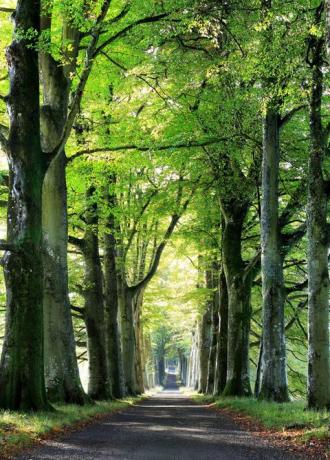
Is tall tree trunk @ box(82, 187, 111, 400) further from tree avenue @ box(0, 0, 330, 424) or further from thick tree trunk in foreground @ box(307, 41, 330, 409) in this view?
thick tree trunk in foreground @ box(307, 41, 330, 409)

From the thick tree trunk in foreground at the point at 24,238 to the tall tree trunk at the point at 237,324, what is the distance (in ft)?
32.2

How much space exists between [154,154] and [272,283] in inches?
188

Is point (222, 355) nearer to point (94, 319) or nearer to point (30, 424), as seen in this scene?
point (94, 319)

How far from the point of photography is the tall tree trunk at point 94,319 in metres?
17.4

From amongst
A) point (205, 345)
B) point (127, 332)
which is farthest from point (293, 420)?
point (205, 345)

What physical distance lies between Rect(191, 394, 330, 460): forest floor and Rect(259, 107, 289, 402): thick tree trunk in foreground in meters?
0.72

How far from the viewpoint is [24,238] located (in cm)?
982

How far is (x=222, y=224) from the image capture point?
72.0 feet

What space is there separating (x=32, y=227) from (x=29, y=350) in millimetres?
2254

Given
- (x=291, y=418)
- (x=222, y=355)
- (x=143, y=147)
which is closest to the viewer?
(x=291, y=418)

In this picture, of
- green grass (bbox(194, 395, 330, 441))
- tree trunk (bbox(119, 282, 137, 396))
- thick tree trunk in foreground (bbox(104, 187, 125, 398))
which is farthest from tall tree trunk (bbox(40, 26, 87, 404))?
tree trunk (bbox(119, 282, 137, 396))

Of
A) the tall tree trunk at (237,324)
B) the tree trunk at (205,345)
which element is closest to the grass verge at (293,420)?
the tall tree trunk at (237,324)

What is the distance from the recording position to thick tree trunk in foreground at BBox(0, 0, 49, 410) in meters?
9.36

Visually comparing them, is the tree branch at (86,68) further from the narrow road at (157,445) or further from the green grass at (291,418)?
the green grass at (291,418)
